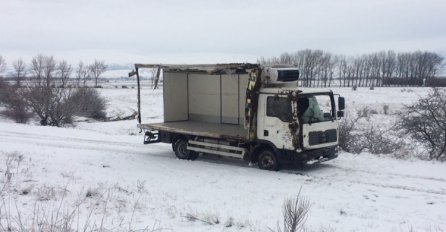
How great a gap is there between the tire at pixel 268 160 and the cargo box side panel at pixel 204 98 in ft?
14.9

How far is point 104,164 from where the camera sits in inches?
618

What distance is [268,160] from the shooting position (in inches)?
586

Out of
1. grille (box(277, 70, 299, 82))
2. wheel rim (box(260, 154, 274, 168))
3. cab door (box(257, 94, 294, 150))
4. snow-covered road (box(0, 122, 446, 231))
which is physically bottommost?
snow-covered road (box(0, 122, 446, 231))

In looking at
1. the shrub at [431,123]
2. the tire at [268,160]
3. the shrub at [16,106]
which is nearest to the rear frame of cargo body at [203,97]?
the tire at [268,160]

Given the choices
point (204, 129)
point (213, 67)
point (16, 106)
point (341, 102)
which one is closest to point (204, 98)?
point (204, 129)

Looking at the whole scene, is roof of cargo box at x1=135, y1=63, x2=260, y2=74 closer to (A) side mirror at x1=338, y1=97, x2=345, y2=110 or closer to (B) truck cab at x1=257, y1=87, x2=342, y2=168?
(B) truck cab at x1=257, y1=87, x2=342, y2=168

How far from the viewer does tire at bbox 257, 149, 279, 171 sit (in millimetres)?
14719

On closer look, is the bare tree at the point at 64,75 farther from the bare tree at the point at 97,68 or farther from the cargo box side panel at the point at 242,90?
the bare tree at the point at 97,68

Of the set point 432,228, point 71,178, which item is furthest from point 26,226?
point 432,228

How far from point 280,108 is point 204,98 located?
5604 millimetres

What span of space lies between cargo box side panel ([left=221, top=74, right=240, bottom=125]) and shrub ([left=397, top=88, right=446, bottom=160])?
271 inches

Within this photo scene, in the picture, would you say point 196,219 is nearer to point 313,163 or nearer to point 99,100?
point 313,163

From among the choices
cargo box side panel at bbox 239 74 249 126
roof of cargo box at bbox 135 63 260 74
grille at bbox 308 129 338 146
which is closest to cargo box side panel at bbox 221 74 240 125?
cargo box side panel at bbox 239 74 249 126

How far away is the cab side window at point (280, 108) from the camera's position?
14.2m
